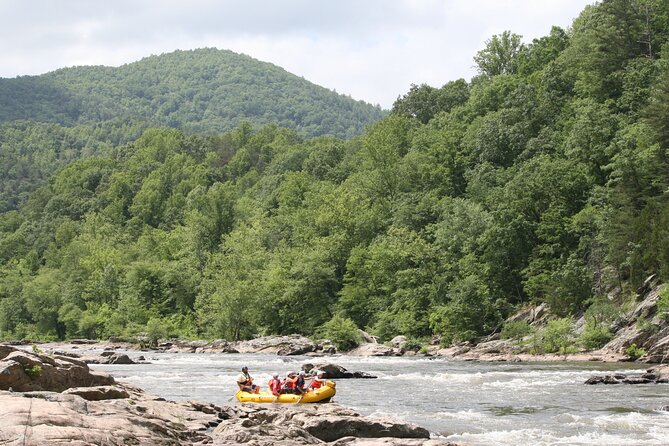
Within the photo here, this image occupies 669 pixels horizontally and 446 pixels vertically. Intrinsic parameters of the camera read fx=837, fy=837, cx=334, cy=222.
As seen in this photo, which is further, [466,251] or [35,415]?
[466,251]

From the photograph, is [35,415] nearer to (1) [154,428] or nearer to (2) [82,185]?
(1) [154,428]

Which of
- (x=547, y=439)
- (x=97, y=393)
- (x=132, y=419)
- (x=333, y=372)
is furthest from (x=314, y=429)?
(x=333, y=372)

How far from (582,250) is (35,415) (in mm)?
56167

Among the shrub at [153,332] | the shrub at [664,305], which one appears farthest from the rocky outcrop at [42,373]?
the shrub at [153,332]

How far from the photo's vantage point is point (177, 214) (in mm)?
157500

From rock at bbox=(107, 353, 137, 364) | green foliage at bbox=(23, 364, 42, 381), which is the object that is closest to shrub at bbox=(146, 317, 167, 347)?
rock at bbox=(107, 353, 137, 364)

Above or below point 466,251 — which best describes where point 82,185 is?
above

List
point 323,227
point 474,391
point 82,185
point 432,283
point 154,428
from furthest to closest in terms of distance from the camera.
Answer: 1. point 82,185
2. point 323,227
3. point 432,283
4. point 474,391
5. point 154,428

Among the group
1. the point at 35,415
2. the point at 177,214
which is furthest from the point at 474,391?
the point at 177,214

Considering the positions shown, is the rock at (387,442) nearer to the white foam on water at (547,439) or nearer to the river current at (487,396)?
the white foam on water at (547,439)

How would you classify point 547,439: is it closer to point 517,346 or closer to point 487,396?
point 487,396

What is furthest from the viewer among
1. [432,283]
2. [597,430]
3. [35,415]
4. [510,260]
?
[432,283]

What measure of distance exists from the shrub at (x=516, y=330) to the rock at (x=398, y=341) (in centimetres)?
940

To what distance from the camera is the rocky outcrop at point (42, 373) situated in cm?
2256
